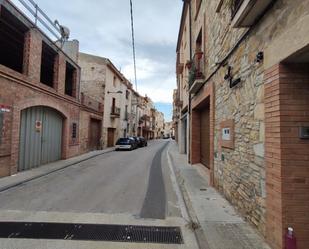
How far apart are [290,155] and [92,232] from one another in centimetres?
325

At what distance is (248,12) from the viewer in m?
3.71

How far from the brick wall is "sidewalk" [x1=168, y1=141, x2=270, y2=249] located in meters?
0.46

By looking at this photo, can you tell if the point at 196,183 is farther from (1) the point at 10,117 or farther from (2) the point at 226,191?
(1) the point at 10,117

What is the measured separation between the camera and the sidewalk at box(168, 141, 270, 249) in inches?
136

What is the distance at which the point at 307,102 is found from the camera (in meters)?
3.11

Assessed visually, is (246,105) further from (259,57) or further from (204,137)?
(204,137)

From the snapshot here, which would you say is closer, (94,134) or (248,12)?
(248,12)

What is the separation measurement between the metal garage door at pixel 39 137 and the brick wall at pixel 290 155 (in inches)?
373

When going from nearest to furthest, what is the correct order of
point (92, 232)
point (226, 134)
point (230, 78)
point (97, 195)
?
1. point (92, 232)
2. point (230, 78)
3. point (226, 134)
4. point (97, 195)

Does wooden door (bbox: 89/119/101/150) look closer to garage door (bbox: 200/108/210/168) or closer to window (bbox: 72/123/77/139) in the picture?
window (bbox: 72/123/77/139)

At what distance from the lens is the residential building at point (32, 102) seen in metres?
8.49

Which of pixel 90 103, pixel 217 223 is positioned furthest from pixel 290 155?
pixel 90 103

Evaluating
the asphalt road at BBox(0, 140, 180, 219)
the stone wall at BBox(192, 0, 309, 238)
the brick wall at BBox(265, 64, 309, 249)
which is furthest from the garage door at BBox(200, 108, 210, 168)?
the brick wall at BBox(265, 64, 309, 249)

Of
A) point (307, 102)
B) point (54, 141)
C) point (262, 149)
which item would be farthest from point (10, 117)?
point (307, 102)
